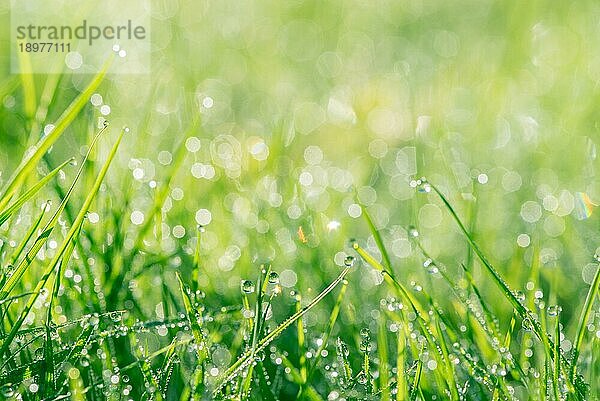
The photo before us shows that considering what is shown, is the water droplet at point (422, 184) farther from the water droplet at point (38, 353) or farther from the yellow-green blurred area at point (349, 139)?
the water droplet at point (38, 353)

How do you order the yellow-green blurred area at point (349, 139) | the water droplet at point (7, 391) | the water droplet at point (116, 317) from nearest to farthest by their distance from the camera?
the water droplet at point (7, 391), the water droplet at point (116, 317), the yellow-green blurred area at point (349, 139)

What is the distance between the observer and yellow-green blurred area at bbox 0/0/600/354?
3.97 feet

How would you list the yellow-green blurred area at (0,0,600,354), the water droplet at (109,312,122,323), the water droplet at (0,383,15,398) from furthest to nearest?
1. the yellow-green blurred area at (0,0,600,354)
2. the water droplet at (109,312,122,323)
3. the water droplet at (0,383,15,398)

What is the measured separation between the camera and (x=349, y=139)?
6.48ft

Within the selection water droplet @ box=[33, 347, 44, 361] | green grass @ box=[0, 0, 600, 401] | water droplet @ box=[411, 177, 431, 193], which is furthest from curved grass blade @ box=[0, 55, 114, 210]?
water droplet @ box=[411, 177, 431, 193]

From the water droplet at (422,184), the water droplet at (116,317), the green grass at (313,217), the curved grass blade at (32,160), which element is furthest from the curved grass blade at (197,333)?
the water droplet at (422,184)

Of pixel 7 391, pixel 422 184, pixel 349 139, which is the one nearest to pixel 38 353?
pixel 7 391

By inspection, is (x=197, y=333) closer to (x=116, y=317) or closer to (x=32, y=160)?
(x=116, y=317)

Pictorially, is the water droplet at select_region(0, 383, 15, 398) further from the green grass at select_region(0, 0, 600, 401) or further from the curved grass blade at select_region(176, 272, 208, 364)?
the curved grass blade at select_region(176, 272, 208, 364)

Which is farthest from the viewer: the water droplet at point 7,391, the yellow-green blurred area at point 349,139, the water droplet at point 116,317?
the yellow-green blurred area at point 349,139

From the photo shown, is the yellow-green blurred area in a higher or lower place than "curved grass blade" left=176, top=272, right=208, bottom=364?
higher

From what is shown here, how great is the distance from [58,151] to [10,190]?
0.88 m

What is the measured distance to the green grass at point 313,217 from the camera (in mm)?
848

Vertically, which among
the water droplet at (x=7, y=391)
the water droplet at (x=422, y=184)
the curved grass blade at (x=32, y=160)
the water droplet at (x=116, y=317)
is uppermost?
the curved grass blade at (x=32, y=160)
